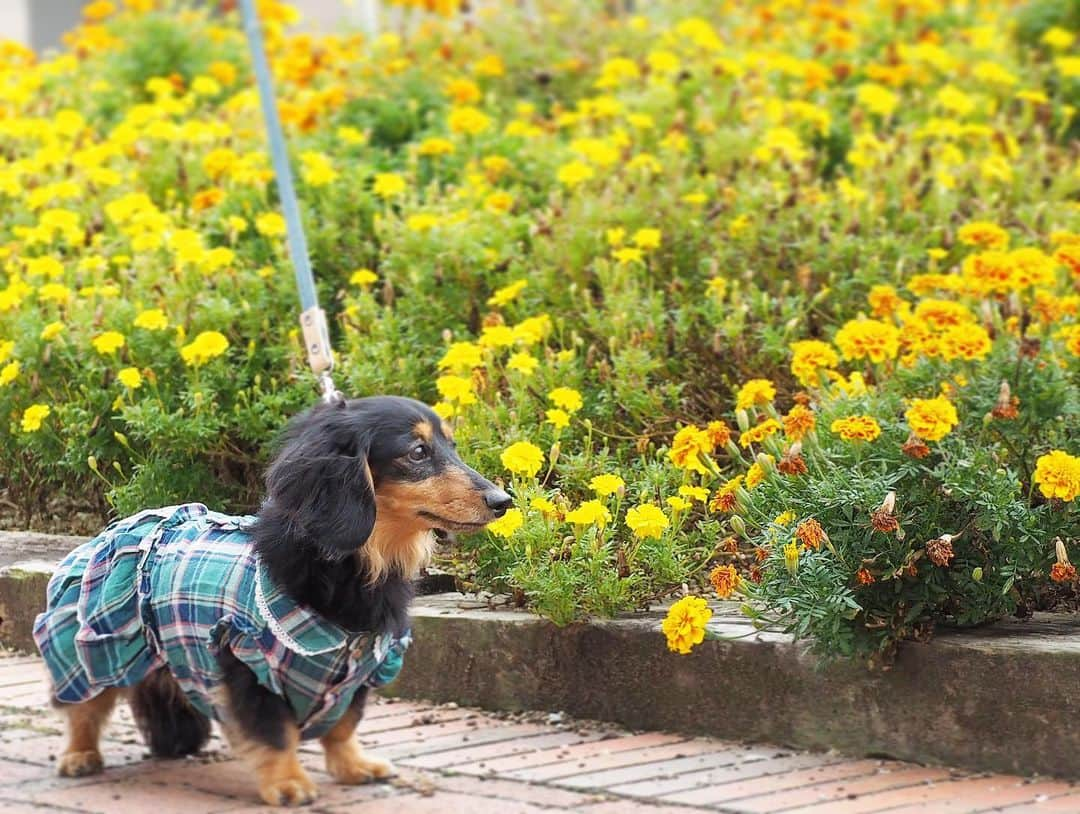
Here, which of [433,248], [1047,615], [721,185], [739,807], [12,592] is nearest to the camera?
[739,807]

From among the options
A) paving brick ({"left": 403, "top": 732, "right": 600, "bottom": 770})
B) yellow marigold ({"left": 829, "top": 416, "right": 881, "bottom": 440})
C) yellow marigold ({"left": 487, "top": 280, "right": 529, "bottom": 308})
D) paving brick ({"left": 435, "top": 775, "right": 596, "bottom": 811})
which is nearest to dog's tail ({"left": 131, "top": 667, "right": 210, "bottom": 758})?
paving brick ({"left": 403, "top": 732, "right": 600, "bottom": 770})

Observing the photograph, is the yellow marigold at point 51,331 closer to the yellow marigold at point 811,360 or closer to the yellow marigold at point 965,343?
the yellow marigold at point 811,360

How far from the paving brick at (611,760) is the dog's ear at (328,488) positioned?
78cm

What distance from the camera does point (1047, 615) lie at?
432cm

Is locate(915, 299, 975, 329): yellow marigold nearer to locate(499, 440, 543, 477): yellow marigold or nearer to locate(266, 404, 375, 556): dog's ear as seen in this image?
locate(499, 440, 543, 477): yellow marigold

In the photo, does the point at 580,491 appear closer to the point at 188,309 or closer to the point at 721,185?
the point at 188,309

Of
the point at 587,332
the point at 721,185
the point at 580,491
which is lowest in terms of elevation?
the point at 580,491

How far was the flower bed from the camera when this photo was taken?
13.9 feet

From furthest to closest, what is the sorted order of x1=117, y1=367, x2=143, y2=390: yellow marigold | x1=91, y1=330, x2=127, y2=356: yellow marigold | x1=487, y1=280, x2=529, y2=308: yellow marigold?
1. x1=487, y1=280, x2=529, y2=308: yellow marigold
2. x1=91, y1=330, x2=127, y2=356: yellow marigold
3. x1=117, y1=367, x2=143, y2=390: yellow marigold

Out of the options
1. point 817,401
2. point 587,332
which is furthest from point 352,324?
point 817,401

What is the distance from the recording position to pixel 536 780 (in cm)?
404

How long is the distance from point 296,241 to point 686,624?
6.63 feet

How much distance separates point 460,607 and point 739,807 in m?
1.32

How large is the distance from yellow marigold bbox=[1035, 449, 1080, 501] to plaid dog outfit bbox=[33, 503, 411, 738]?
1.55 meters
